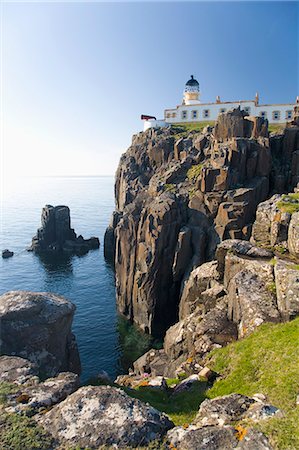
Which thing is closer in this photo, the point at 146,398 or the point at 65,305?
the point at 146,398

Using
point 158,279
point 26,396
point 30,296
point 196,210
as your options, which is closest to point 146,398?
point 26,396

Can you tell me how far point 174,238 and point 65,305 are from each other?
30211 millimetres

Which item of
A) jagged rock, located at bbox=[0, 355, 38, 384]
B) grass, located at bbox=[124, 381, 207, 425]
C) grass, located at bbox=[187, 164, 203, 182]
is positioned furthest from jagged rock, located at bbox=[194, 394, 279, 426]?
grass, located at bbox=[187, 164, 203, 182]

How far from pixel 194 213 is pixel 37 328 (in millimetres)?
36512

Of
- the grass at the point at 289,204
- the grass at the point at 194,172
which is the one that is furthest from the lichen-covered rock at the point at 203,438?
the grass at the point at 194,172

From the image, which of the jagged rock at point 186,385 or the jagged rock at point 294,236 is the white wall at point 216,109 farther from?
the jagged rock at point 186,385

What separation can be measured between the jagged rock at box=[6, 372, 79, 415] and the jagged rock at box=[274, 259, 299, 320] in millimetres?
13422

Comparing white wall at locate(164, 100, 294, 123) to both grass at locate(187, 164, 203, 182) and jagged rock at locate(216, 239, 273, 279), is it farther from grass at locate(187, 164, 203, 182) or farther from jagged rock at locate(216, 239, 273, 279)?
jagged rock at locate(216, 239, 273, 279)

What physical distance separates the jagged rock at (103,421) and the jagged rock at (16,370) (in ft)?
9.57

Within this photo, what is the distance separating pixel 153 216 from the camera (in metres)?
47.7

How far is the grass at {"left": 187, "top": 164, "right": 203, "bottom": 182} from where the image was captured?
58.3m

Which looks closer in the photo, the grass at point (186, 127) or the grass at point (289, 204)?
the grass at point (289, 204)

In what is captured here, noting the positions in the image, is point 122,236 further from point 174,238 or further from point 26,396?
point 26,396

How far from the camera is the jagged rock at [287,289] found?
18.3 m
